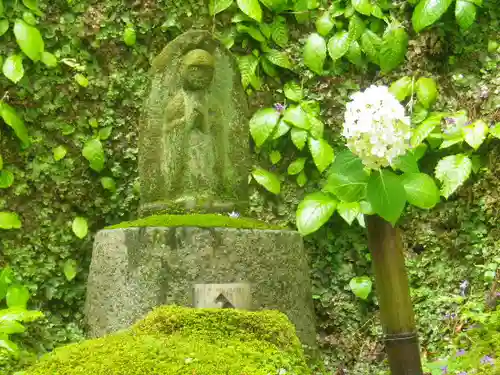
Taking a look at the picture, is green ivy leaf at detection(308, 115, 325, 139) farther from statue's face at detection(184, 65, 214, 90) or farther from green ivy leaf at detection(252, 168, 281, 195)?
statue's face at detection(184, 65, 214, 90)

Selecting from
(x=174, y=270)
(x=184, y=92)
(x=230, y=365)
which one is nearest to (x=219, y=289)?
(x=174, y=270)

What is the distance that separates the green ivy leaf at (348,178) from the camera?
1078 mm

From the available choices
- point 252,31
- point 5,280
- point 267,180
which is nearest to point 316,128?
point 267,180

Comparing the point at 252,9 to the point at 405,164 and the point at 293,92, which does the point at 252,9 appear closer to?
the point at 293,92

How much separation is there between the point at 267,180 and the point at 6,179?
1562 millimetres

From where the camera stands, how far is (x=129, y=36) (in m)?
4.21

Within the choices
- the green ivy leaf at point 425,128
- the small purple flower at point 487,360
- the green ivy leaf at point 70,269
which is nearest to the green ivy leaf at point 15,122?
the green ivy leaf at point 70,269

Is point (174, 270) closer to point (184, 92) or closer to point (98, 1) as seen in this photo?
point (184, 92)

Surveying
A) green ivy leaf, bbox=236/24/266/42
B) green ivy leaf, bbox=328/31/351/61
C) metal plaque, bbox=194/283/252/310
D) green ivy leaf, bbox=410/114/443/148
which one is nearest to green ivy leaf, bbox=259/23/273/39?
green ivy leaf, bbox=236/24/266/42

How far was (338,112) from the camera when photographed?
426 centimetres

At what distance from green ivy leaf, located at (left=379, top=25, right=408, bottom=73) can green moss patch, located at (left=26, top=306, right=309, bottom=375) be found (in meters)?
2.56

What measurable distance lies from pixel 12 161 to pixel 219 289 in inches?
83.6

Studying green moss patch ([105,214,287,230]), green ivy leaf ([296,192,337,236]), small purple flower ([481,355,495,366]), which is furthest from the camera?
green ivy leaf ([296,192,337,236])

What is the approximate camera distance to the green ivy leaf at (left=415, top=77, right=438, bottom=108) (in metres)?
4.01
